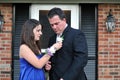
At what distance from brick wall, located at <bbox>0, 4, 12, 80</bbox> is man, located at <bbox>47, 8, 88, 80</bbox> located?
3047mm

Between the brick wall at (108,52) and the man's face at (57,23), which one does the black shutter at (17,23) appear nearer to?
the brick wall at (108,52)

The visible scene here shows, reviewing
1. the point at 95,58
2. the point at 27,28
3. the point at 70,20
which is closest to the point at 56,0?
the point at 70,20

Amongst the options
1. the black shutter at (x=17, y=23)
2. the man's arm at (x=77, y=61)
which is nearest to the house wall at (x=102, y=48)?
the black shutter at (x=17, y=23)

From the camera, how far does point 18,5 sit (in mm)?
7590

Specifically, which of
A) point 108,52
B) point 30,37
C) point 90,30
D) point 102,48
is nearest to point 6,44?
point 90,30

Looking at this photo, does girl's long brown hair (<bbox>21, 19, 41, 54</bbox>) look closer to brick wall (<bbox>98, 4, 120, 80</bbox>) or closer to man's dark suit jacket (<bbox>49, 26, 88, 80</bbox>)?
man's dark suit jacket (<bbox>49, 26, 88, 80</bbox>)

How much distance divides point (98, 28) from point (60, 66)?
3.23 m

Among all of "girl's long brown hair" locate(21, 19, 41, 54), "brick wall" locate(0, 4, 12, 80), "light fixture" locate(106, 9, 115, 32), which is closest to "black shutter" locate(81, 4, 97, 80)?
"light fixture" locate(106, 9, 115, 32)

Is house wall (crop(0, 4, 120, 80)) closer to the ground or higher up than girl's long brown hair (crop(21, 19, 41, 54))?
closer to the ground

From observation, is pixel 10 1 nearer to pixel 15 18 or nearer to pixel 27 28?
pixel 15 18

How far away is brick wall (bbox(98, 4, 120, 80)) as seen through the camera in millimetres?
7446

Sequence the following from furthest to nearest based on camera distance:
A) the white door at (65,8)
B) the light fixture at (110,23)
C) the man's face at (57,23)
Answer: the white door at (65,8)
the light fixture at (110,23)
the man's face at (57,23)

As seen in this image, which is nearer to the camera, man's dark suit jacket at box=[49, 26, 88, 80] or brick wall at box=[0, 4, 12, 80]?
man's dark suit jacket at box=[49, 26, 88, 80]

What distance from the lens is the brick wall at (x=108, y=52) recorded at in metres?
7.45
